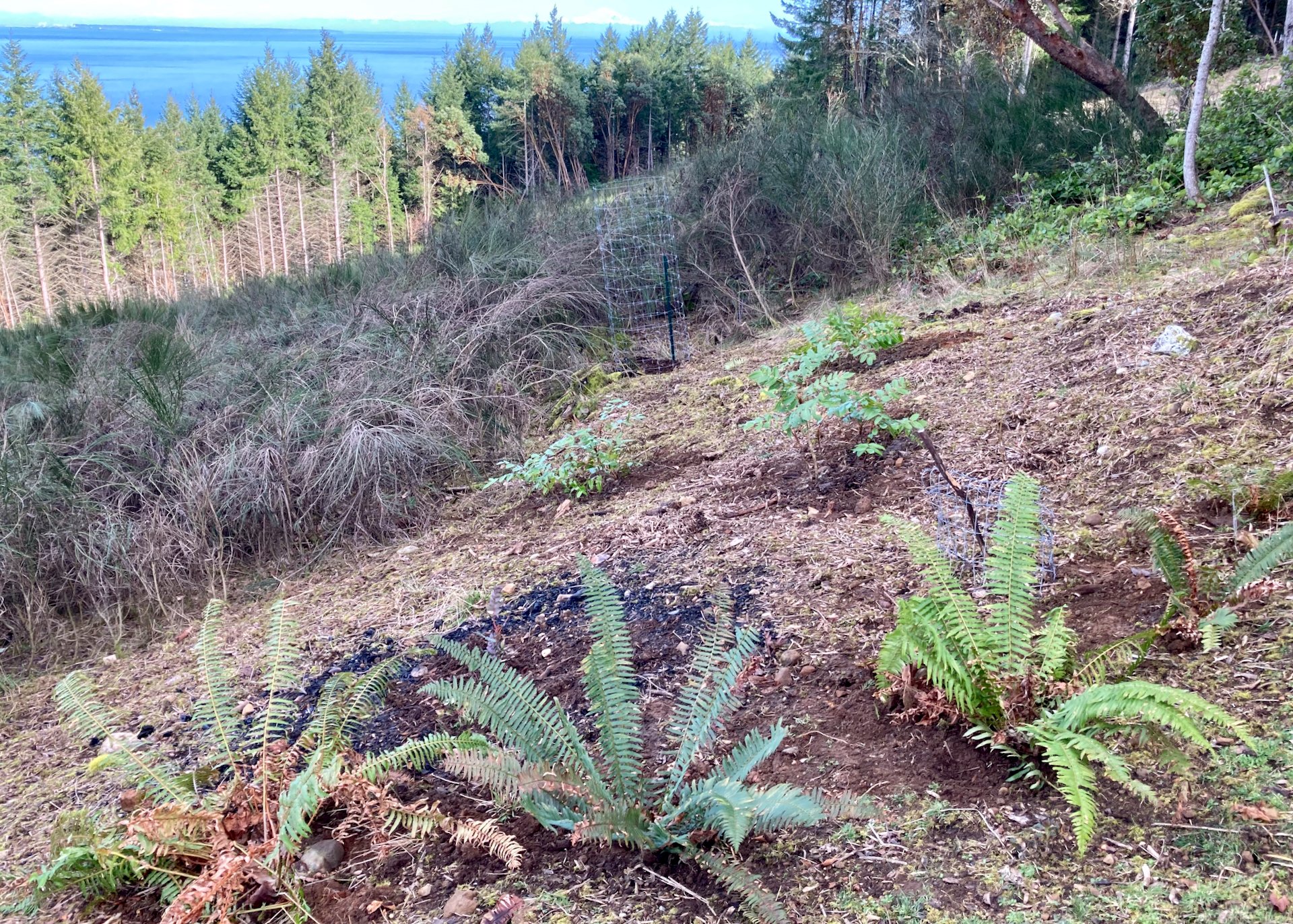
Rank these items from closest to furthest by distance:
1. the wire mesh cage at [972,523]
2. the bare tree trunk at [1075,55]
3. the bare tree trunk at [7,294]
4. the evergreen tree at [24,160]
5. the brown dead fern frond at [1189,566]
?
1. the brown dead fern frond at [1189,566]
2. the wire mesh cage at [972,523]
3. the bare tree trunk at [1075,55]
4. the bare tree trunk at [7,294]
5. the evergreen tree at [24,160]

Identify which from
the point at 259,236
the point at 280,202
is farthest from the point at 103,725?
the point at 259,236

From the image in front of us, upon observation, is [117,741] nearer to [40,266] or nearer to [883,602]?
[883,602]

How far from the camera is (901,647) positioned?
5.49ft

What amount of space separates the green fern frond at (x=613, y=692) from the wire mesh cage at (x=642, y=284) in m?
4.89

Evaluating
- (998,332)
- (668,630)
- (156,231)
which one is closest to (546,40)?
(156,231)

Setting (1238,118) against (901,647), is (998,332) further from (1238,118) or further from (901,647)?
(1238,118)

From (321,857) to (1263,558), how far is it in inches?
81.1

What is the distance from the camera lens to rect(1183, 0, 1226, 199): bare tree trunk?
17.8 ft

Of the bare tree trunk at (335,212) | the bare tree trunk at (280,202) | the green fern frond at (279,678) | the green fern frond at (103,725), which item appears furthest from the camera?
the bare tree trunk at (335,212)

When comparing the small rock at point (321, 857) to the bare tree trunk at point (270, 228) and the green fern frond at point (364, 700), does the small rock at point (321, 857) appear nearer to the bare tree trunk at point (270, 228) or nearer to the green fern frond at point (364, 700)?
the green fern frond at point (364, 700)

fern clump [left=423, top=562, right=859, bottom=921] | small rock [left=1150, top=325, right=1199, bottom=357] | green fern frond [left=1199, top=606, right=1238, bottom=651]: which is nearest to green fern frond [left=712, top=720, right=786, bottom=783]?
fern clump [left=423, top=562, right=859, bottom=921]

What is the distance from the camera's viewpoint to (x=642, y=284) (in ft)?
25.8

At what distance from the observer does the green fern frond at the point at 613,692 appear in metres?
1.64

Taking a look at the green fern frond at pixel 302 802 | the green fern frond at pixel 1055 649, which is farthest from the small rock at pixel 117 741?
the green fern frond at pixel 1055 649
